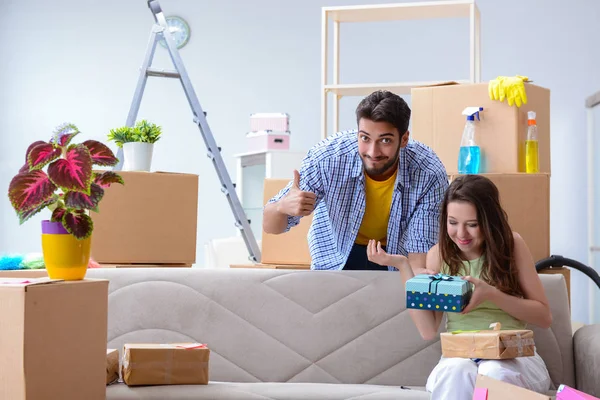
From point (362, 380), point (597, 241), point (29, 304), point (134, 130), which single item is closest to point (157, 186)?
point (134, 130)

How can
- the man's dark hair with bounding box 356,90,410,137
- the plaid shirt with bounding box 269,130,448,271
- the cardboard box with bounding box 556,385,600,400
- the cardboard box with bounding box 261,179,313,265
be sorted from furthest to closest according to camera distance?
the cardboard box with bounding box 261,179,313,265 → the plaid shirt with bounding box 269,130,448,271 → the man's dark hair with bounding box 356,90,410,137 → the cardboard box with bounding box 556,385,600,400

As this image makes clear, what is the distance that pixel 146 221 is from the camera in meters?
2.77

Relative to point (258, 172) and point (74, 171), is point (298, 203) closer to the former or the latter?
point (74, 171)

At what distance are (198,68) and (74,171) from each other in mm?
4269

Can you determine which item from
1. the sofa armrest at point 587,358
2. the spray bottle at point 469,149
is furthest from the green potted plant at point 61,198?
the spray bottle at point 469,149

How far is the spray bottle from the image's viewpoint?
2.92 meters

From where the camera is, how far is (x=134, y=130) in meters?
2.91

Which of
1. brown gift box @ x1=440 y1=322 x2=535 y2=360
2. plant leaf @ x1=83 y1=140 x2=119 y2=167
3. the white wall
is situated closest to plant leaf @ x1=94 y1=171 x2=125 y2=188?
plant leaf @ x1=83 y1=140 x2=119 y2=167

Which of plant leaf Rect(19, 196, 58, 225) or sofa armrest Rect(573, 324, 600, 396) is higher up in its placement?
plant leaf Rect(19, 196, 58, 225)

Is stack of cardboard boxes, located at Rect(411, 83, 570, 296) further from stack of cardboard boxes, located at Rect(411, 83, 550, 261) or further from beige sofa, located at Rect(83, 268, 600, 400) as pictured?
beige sofa, located at Rect(83, 268, 600, 400)

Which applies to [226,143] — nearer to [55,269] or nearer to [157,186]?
[157,186]

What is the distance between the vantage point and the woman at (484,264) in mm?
1989

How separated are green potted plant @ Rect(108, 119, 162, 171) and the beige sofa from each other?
585mm

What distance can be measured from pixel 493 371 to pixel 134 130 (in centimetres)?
173
